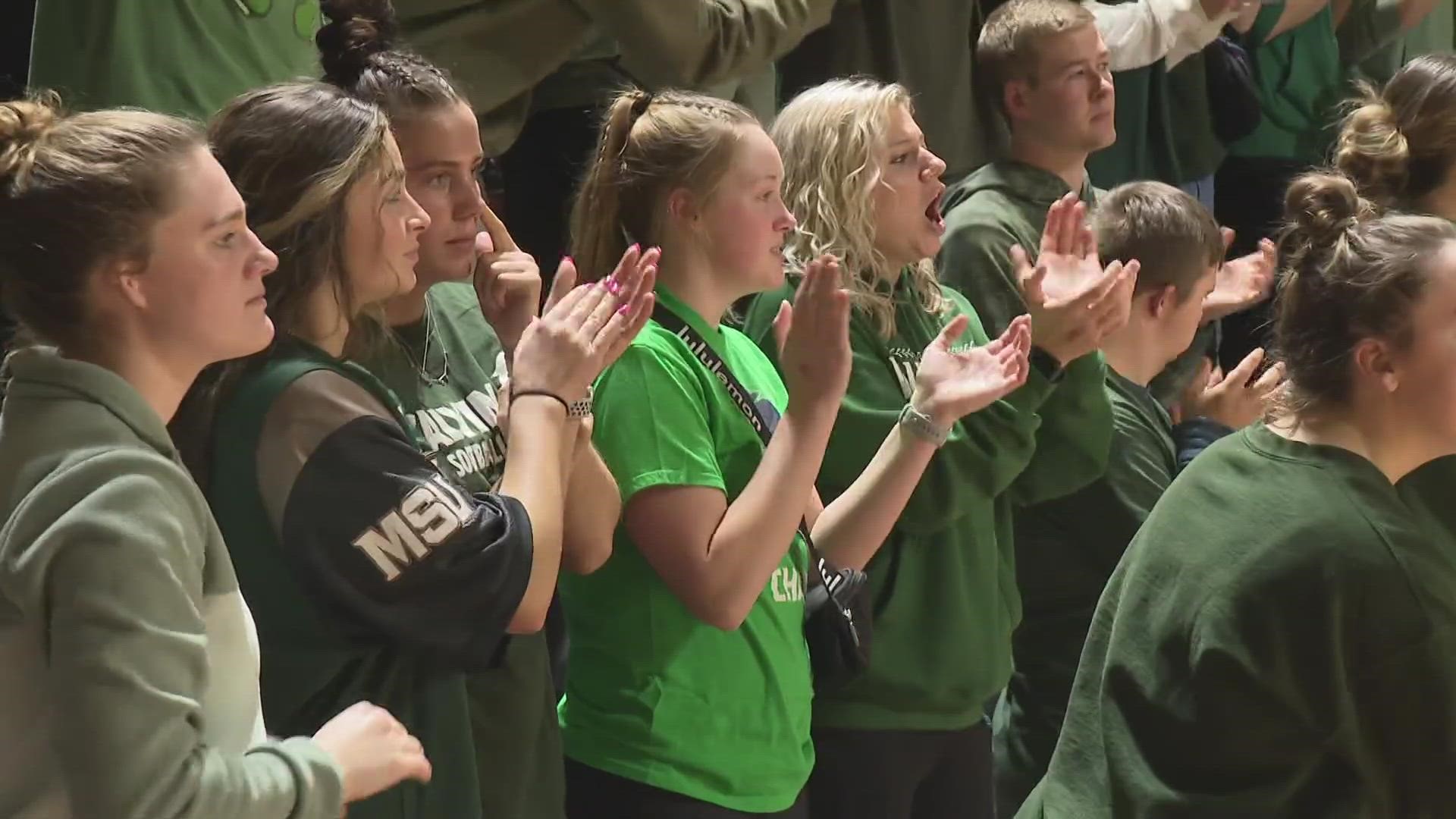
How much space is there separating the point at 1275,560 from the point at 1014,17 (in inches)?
73.9

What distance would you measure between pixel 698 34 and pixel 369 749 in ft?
5.75

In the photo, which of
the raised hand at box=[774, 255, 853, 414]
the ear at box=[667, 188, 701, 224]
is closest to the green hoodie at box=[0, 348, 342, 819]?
the raised hand at box=[774, 255, 853, 414]

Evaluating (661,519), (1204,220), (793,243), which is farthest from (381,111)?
(1204,220)

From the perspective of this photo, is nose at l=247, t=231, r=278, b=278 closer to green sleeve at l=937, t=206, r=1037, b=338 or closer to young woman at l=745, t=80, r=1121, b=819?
young woman at l=745, t=80, r=1121, b=819

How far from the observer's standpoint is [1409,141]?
9.58 feet

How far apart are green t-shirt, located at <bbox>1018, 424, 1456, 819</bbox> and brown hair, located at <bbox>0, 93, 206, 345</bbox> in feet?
3.30

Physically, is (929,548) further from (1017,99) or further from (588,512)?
(1017,99)

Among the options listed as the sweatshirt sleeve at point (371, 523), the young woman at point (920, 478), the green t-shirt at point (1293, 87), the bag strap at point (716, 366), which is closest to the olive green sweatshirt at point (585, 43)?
the young woman at point (920, 478)

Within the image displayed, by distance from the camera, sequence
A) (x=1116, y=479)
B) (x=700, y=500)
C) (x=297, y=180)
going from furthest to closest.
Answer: (x=1116, y=479)
(x=700, y=500)
(x=297, y=180)

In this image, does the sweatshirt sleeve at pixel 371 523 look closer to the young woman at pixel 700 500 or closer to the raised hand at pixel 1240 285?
the young woman at pixel 700 500

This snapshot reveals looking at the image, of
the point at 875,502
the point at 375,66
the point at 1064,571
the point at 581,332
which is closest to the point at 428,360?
the point at 581,332

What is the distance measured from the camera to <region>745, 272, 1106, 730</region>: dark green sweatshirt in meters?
2.41

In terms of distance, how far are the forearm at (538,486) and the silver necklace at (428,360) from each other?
0.16 metres

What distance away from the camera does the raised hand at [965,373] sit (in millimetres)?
2344
